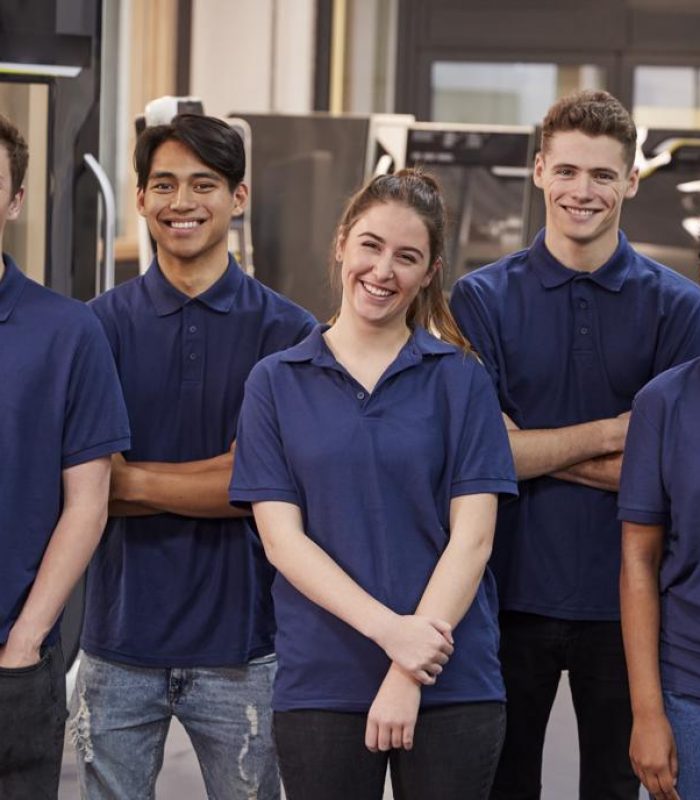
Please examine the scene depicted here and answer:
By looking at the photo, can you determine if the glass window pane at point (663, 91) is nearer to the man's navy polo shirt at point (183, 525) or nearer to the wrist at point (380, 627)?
the man's navy polo shirt at point (183, 525)

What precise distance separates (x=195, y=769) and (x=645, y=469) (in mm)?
1973

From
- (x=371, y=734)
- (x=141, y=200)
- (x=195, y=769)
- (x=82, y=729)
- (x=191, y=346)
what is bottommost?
(x=195, y=769)

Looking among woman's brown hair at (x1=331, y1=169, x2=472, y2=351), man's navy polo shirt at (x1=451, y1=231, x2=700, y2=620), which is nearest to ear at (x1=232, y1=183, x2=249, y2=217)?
woman's brown hair at (x1=331, y1=169, x2=472, y2=351)

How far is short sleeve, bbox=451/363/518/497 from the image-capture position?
2.07 m

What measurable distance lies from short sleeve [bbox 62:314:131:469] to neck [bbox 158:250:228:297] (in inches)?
11.3

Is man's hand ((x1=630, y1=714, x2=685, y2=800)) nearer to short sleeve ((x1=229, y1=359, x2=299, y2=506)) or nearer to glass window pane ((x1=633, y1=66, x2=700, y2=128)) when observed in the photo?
short sleeve ((x1=229, y1=359, x2=299, y2=506))

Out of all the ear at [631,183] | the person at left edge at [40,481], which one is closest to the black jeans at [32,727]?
the person at left edge at [40,481]

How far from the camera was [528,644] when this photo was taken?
2.52 m

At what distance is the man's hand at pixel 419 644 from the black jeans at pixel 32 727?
1.60 ft

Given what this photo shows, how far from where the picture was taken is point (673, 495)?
212 cm

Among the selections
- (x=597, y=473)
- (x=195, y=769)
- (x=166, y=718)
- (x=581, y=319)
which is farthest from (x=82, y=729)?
(x=195, y=769)

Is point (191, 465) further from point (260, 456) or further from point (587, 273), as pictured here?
point (587, 273)

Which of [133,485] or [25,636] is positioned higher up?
[133,485]

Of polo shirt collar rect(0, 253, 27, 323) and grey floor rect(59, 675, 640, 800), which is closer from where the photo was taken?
polo shirt collar rect(0, 253, 27, 323)
